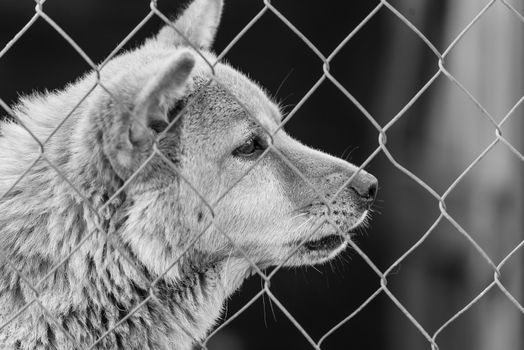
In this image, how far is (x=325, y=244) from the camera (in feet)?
11.4

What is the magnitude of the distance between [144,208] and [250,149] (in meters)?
0.59

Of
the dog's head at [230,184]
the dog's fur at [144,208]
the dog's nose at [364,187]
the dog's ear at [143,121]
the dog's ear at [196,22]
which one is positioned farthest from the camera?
the dog's ear at [196,22]

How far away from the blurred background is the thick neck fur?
3.92 metres

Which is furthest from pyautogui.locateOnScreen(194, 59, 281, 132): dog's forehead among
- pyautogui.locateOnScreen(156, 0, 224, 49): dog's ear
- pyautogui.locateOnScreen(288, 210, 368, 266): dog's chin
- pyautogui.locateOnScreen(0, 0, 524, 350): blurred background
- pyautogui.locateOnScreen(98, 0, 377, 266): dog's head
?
pyautogui.locateOnScreen(0, 0, 524, 350): blurred background

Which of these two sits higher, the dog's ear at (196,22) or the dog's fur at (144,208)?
the dog's ear at (196,22)

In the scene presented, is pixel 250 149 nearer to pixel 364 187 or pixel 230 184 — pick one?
pixel 230 184

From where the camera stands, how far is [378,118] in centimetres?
843

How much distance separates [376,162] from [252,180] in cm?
507

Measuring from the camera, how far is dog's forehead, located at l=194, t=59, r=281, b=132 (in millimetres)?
3457

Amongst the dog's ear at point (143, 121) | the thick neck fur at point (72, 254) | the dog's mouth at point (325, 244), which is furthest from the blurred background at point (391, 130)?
the dog's ear at point (143, 121)

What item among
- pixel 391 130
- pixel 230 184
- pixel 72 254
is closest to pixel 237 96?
pixel 230 184

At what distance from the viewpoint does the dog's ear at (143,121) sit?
8.78 feet

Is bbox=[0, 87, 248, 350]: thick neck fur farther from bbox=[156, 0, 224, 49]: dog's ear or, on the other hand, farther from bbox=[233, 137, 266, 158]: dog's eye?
bbox=[156, 0, 224, 49]: dog's ear

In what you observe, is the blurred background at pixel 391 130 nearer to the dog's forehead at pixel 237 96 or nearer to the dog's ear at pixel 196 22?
the dog's ear at pixel 196 22
